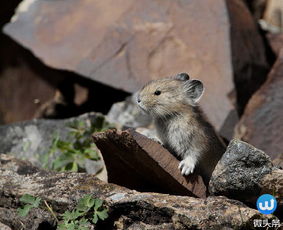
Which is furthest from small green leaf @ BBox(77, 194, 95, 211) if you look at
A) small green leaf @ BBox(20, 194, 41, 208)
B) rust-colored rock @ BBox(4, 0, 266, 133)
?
rust-colored rock @ BBox(4, 0, 266, 133)

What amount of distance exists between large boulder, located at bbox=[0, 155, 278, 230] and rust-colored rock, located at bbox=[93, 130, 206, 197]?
14.7 inches

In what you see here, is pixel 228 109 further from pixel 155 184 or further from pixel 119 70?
pixel 155 184

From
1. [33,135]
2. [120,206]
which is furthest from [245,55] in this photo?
[120,206]

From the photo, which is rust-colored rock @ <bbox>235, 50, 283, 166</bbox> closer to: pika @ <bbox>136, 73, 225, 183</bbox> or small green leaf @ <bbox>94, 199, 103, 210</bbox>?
pika @ <bbox>136, 73, 225, 183</bbox>

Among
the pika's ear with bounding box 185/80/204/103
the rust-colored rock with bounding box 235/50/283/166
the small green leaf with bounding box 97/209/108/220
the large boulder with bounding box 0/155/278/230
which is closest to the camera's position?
the large boulder with bounding box 0/155/278/230

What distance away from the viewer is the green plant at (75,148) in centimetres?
796

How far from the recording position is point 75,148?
324 inches

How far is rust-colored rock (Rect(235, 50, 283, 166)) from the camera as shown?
28.2ft

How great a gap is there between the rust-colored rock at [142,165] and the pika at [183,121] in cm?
35

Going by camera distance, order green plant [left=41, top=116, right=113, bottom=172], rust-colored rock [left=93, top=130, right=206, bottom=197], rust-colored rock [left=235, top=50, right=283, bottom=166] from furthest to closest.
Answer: rust-colored rock [left=235, top=50, right=283, bottom=166], green plant [left=41, top=116, right=113, bottom=172], rust-colored rock [left=93, top=130, right=206, bottom=197]

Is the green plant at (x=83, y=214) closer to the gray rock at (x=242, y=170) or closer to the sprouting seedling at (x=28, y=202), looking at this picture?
the sprouting seedling at (x=28, y=202)

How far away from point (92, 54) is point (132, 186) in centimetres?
381

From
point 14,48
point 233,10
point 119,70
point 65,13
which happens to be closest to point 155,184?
point 119,70

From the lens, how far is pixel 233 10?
9.98 meters
